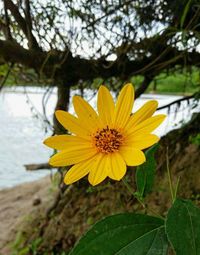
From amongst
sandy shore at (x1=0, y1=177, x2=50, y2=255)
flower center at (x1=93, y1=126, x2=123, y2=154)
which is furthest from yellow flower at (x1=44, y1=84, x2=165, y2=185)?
sandy shore at (x1=0, y1=177, x2=50, y2=255)

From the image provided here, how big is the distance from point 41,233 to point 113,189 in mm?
403

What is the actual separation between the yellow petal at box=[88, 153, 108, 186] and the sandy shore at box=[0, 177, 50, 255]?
61.6 inches

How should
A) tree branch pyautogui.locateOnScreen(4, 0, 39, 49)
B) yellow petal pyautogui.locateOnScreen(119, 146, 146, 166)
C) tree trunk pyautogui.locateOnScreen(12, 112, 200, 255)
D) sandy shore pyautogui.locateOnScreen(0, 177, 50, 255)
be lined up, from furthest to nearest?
sandy shore pyautogui.locateOnScreen(0, 177, 50, 255)
tree trunk pyautogui.locateOnScreen(12, 112, 200, 255)
tree branch pyautogui.locateOnScreen(4, 0, 39, 49)
yellow petal pyautogui.locateOnScreen(119, 146, 146, 166)

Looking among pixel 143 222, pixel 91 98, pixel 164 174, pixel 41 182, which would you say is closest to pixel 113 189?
pixel 164 174

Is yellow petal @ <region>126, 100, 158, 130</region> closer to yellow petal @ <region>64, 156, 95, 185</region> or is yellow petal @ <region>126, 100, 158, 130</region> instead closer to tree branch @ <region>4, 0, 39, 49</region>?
yellow petal @ <region>64, 156, 95, 185</region>

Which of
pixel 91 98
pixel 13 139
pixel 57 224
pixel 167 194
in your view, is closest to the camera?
pixel 167 194

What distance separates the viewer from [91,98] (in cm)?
157

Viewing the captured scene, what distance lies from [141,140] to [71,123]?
80 millimetres

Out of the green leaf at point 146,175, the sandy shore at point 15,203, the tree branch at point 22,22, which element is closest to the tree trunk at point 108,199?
the sandy shore at point 15,203

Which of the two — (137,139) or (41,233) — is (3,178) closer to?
(41,233)

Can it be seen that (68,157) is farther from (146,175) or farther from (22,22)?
(22,22)

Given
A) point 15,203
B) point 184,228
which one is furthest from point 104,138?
point 15,203

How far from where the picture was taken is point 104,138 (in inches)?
15.7

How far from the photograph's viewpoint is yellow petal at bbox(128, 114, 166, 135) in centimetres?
36
